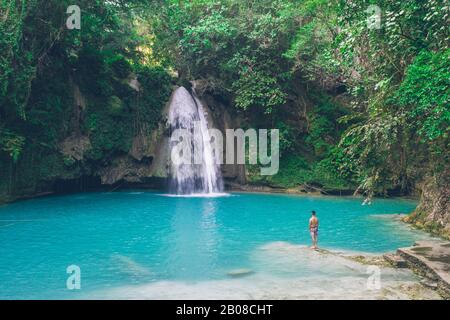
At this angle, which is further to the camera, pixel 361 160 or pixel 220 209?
pixel 220 209

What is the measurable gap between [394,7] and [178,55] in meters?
20.6

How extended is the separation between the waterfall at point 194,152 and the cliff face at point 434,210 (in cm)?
1292

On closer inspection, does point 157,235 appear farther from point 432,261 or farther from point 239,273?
point 432,261

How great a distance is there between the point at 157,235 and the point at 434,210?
9518mm

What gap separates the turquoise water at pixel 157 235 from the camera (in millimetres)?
9820

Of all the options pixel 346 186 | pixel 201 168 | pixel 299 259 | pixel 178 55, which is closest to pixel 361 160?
pixel 299 259

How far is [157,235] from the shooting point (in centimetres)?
1410

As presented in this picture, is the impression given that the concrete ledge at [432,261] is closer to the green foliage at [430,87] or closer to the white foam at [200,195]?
the green foliage at [430,87]

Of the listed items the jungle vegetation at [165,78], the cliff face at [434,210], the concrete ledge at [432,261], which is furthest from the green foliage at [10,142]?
the cliff face at [434,210]

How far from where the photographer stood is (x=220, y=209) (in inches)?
767

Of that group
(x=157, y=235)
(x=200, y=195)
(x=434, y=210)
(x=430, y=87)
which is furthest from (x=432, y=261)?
(x=200, y=195)

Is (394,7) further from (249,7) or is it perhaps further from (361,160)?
(249,7)

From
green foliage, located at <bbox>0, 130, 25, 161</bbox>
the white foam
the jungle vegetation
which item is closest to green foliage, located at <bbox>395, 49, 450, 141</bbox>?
the jungle vegetation

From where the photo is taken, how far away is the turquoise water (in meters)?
9.82
